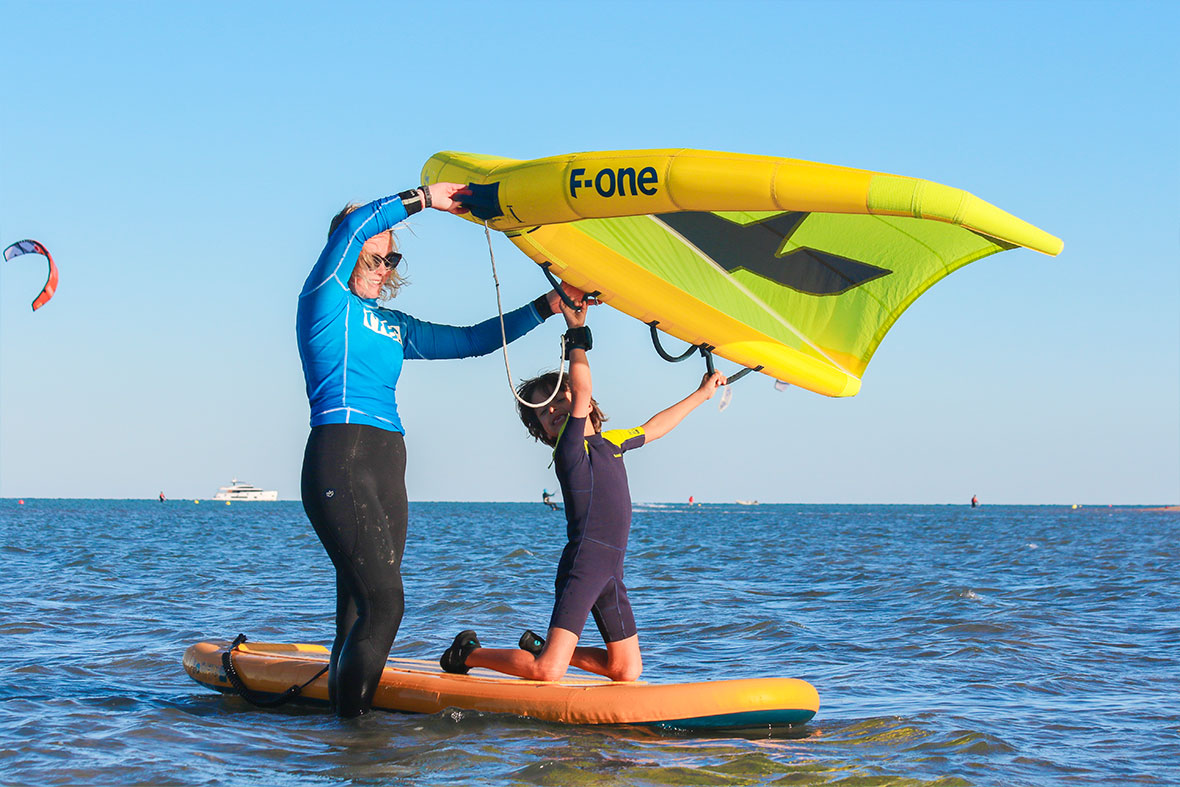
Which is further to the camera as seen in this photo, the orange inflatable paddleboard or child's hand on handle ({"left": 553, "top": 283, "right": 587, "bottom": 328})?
child's hand on handle ({"left": 553, "top": 283, "right": 587, "bottom": 328})

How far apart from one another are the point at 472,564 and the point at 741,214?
1446 centimetres

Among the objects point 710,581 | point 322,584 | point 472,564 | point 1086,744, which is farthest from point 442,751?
point 472,564

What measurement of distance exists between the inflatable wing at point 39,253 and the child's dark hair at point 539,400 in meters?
7.44

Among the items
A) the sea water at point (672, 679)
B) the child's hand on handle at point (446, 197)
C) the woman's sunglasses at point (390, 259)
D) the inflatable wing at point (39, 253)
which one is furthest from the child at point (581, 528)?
the inflatable wing at point (39, 253)

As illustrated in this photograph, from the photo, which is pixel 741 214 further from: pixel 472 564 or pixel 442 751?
pixel 472 564

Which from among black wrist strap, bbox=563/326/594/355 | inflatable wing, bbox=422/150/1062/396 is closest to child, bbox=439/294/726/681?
black wrist strap, bbox=563/326/594/355

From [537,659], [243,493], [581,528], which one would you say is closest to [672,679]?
[537,659]

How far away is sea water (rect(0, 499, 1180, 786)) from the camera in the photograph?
4.67 m

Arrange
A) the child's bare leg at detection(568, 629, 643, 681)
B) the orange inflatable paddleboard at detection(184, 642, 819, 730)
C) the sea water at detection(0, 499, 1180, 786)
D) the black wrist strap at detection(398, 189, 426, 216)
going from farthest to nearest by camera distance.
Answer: the child's bare leg at detection(568, 629, 643, 681)
the orange inflatable paddleboard at detection(184, 642, 819, 730)
the black wrist strap at detection(398, 189, 426, 216)
the sea water at detection(0, 499, 1180, 786)

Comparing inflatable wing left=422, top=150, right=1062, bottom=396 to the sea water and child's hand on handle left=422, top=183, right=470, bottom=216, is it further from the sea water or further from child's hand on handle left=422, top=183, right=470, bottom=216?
the sea water

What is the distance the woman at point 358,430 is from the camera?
4.72 m

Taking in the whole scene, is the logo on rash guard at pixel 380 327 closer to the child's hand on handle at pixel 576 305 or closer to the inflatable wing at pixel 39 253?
the child's hand on handle at pixel 576 305

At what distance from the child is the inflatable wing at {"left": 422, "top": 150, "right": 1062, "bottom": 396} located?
625 mm

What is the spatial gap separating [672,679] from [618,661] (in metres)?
1.59
